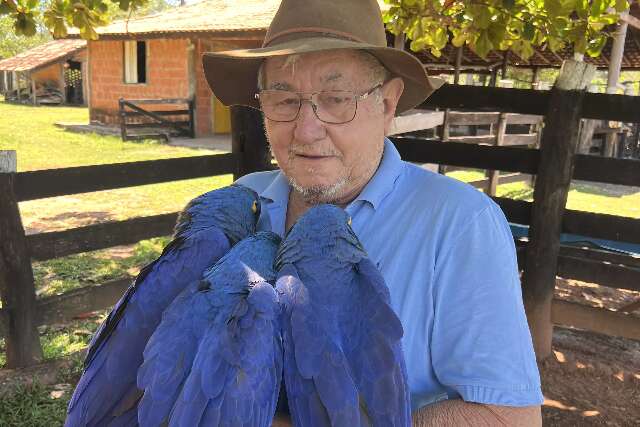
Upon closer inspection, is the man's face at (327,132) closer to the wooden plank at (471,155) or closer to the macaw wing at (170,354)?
the macaw wing at (170,354)

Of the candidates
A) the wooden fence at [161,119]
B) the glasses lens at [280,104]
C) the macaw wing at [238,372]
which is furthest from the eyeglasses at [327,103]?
the wooden fence at [161,119]

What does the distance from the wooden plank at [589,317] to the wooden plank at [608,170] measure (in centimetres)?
101

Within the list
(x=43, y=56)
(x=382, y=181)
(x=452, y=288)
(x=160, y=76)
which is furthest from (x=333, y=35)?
(x=43, y=56)

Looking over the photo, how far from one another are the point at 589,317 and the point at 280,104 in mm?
3544

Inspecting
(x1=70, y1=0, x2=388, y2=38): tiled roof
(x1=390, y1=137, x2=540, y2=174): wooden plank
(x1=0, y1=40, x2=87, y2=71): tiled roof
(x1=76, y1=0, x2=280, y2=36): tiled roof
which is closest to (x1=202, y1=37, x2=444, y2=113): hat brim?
(x1=390, y1=137, x2=540, y2=174): wooden plank

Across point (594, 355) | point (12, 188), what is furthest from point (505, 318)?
point (594, 355)

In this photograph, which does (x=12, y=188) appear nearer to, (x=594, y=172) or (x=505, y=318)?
(x=505, y=318)

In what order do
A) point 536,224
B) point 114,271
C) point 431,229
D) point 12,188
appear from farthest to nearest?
point 114,271 → point 536,224 → point 12,188 → point 431,229

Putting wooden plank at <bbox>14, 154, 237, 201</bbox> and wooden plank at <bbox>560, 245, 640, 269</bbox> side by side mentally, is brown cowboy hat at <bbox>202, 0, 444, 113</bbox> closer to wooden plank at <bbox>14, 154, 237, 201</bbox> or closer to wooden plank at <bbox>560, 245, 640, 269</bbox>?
wooden plank at <bbox>14, 154, 237, 201</bbox>

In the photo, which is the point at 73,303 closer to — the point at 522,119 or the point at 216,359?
the point at 216,359

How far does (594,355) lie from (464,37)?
2940 mm

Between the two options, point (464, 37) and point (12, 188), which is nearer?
point (12, 188)

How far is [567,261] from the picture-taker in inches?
170

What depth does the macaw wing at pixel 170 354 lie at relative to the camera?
132 centimetres
